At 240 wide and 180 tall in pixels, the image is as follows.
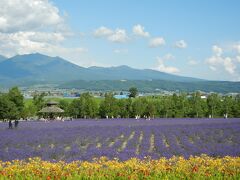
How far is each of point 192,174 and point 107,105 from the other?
51685 mm

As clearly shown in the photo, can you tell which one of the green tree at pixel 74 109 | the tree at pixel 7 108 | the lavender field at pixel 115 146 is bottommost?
the green tree at pixel 74 109

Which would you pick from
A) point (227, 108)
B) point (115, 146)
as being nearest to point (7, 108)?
point (115, 146)

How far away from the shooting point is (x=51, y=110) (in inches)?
2087

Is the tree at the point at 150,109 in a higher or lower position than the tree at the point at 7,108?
lower

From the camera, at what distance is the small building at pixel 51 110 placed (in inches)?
2089

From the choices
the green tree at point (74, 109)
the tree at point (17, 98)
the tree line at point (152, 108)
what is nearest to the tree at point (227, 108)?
the tree line at point (152, 108)

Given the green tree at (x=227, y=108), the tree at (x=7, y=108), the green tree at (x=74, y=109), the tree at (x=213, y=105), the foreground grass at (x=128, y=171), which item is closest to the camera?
the foreground grass at (x=128, y=171)

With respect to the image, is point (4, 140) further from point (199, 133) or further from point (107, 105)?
point (107, 105)

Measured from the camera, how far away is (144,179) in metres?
8.01

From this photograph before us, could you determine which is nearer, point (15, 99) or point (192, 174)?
point (192, 174)

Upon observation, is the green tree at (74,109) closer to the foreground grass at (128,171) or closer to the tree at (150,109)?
the tree at (150,109)

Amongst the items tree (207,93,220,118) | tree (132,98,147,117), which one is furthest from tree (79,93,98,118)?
tree (207,93,220,118)

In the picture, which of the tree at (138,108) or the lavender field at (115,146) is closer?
the lavender field at (115,146)

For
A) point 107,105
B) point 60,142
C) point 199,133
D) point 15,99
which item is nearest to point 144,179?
point 60,142
